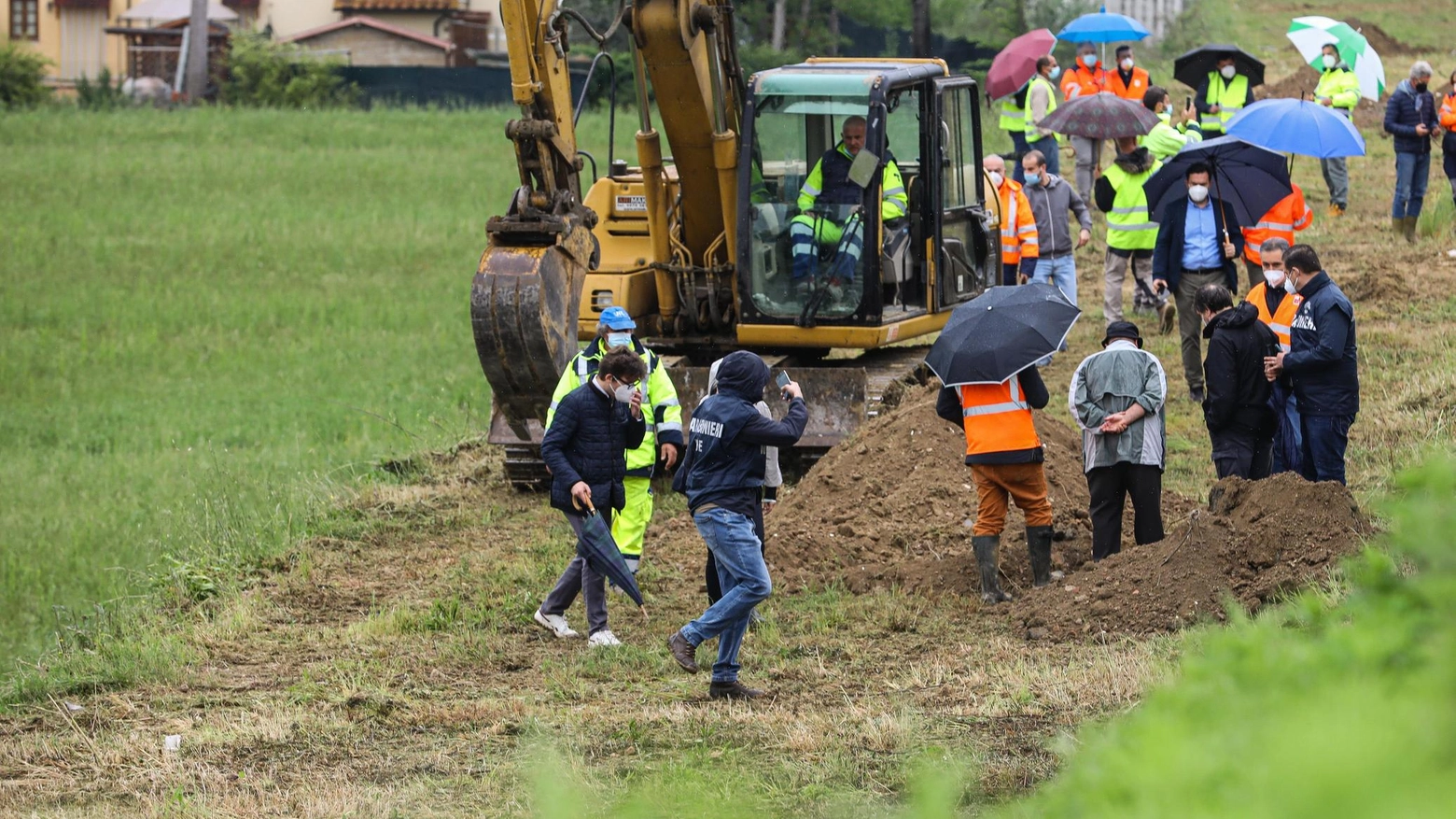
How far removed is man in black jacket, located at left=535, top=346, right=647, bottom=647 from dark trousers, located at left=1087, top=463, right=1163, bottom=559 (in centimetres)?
259

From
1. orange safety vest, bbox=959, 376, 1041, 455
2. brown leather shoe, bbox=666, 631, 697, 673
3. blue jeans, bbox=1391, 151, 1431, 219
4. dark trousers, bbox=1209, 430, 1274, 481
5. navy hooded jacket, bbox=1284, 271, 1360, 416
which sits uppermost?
blue jeans, bbox=1391, 151, 1431, 219

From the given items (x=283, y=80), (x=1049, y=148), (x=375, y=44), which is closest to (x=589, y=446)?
(x=1049, y=148)

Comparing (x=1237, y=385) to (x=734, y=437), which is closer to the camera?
(x=734, y=437)

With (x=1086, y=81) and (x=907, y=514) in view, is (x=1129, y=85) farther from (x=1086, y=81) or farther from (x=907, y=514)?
(x=907, y=514)

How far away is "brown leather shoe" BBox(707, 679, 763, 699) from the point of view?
331 inches

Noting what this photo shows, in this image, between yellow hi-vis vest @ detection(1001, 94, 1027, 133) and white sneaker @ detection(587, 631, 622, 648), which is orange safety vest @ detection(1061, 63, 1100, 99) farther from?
white sneaker @ detection(587, 631, 622, 648)

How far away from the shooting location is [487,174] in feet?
121

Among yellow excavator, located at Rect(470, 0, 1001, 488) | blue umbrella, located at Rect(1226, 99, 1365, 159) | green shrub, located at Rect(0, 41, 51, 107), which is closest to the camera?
yellow excavator, located at Rect(470, 0, 1001, 488)

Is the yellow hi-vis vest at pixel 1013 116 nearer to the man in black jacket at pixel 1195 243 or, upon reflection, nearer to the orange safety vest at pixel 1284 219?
the orange safety vest at pixel 1284 219

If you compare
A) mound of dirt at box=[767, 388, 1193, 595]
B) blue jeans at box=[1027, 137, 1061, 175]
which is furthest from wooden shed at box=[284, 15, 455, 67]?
mound of dirt at box=[767, 388, 1193, 595]

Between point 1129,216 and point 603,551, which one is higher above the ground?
point 1129,216

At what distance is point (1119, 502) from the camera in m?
10.2

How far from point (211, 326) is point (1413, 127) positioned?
15537 mm

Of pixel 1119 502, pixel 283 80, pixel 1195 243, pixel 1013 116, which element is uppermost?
pixel 283 80
